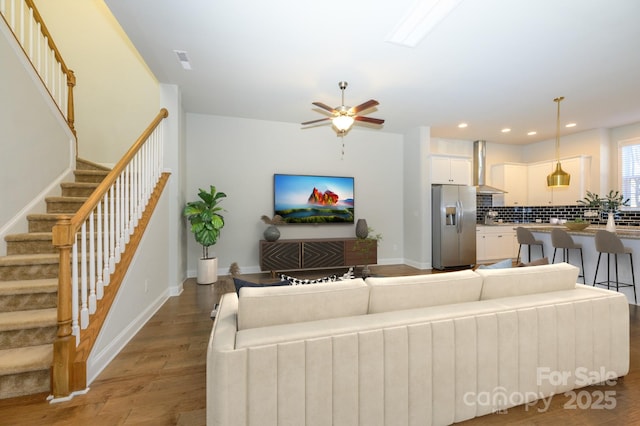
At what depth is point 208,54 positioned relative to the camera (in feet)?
10.2

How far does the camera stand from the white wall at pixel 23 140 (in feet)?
8.16

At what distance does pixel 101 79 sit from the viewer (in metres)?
4.65

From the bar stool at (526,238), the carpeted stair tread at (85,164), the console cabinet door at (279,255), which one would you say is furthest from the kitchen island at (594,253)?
the carpeted stair tread at (85,164)

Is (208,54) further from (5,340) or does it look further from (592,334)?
(592,334)

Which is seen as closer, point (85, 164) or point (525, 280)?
point (525, 280)

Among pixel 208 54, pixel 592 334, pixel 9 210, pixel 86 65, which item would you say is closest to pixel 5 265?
pixel 9 210

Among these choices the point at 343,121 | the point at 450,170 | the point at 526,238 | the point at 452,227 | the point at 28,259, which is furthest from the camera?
the point at 450,170

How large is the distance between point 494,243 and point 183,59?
689 centimetres

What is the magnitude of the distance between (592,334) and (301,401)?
1.95 m

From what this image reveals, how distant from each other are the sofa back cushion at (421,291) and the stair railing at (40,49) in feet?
13.2

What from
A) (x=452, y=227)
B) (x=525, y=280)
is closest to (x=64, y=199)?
(x=525, y=280)

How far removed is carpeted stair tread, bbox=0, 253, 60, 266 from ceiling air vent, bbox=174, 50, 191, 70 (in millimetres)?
2391

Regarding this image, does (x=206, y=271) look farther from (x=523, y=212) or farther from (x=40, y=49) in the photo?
(x=523, y=212)

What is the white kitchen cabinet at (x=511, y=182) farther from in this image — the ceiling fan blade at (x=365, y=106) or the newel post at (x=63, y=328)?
the newel post at (x=63, y=328)
